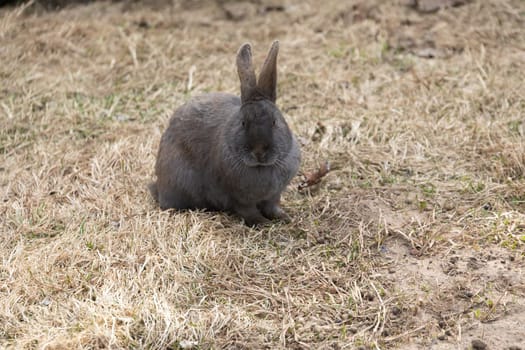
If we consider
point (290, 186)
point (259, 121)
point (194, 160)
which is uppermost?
point (259, 121)

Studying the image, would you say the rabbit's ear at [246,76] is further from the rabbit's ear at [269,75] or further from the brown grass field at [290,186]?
the brown grass field at [290,186]

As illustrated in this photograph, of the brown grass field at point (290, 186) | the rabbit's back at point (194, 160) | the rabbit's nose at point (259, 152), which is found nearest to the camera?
the brown grass field at point (290, 186)

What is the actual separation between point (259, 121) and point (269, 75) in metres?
0.38

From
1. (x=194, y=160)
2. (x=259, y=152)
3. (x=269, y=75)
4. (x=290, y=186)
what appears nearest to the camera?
(x=259, y=152)

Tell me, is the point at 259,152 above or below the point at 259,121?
below

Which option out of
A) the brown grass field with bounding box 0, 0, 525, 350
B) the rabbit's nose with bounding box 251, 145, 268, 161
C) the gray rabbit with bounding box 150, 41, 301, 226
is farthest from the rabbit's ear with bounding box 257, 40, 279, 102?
the brown grass field with bounding box 0, 0, 525, 350

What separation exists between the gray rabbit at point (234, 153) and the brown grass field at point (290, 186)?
187 millimetres

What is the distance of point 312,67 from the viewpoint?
838 centimetres

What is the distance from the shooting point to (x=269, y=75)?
16.7ft

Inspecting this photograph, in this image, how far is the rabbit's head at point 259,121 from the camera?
496 cm

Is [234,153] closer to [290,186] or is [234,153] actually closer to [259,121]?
[259,121]

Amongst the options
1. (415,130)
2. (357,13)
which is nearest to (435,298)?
(415,130)

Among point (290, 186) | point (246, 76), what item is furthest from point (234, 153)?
point (290, 186)

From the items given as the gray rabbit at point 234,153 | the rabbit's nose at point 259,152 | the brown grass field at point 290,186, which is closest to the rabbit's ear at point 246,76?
the gray rabbit at point 234,153
